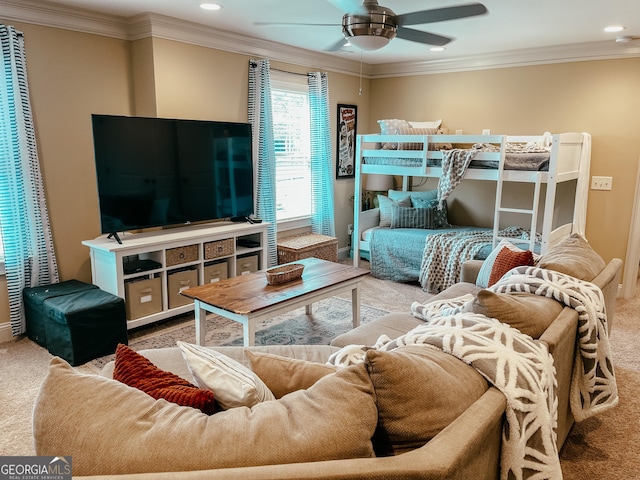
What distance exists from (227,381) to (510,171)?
371cm

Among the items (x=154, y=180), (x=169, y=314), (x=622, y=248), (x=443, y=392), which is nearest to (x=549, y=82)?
(x=622, y=248)

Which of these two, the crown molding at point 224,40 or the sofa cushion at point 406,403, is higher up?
the crown molding at point 224,40

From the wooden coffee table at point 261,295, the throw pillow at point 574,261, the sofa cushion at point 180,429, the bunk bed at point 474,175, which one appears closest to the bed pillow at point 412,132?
the bunk bed at point 474,175

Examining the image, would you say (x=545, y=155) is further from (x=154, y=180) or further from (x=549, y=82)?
(x=154, y=180)

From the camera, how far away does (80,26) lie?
11.9ft

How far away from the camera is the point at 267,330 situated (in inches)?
147

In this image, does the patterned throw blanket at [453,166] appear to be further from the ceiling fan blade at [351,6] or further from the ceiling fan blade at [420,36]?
the ceiling fan blade at [351,6]

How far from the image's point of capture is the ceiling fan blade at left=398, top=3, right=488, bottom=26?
237 cm

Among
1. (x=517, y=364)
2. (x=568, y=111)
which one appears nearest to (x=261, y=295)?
(x=517, y=364)

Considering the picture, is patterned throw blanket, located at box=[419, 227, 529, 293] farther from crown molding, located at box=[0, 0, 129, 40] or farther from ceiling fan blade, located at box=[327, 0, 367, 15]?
crown molding, located at box=[0, 0, 129, 40]

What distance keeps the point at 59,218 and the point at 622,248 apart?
5015mm

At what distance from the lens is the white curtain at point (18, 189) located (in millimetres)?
3283

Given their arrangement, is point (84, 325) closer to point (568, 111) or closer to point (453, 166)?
point (453, 166)

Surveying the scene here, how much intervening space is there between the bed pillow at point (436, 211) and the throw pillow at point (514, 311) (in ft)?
11.5
